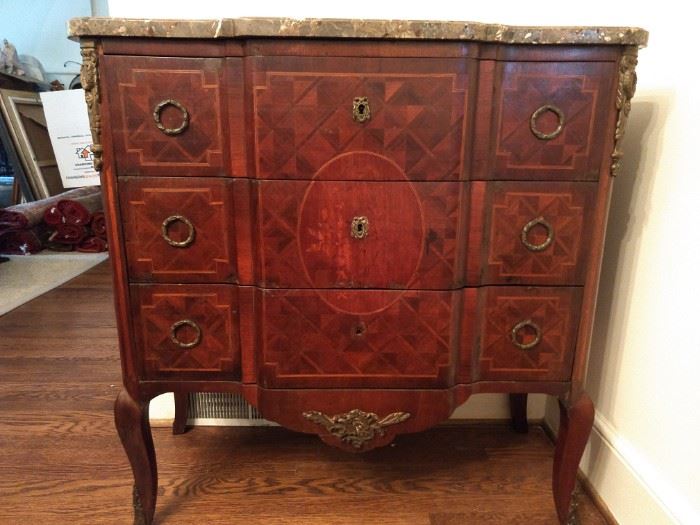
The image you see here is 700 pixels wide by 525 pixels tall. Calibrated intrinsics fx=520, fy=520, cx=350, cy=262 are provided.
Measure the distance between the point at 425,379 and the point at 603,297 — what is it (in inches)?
22.8

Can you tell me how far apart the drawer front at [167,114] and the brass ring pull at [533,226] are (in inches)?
22.3

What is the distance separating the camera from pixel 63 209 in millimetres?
3623

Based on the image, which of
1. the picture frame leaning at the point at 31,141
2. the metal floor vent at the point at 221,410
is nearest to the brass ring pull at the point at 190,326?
the metal floor vent at the point at 221,410

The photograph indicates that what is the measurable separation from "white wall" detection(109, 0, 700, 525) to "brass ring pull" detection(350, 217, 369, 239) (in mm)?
620

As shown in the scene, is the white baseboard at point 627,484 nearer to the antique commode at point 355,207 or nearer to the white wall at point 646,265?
the white wall at point 646,265

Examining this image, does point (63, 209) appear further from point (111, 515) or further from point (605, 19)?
point (605, 19)

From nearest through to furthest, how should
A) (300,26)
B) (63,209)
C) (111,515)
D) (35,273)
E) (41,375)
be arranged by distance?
(300,26) < (111,515) < (41,375) < (35,273) < (63,209)

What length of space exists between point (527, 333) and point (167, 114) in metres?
0.79

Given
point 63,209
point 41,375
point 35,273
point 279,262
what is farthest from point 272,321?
point 63,209

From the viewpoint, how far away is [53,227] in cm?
369

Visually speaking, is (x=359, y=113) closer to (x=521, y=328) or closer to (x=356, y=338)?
(x=356, y=338)

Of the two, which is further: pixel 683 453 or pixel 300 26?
pixel 683 453

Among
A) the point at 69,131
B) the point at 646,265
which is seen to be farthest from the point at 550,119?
the point at 69,131

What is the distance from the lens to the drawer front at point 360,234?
0.93m
